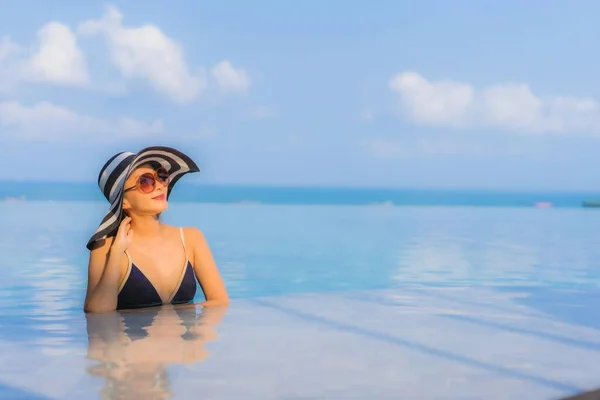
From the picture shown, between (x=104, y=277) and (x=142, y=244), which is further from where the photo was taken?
(x=142, y=244)

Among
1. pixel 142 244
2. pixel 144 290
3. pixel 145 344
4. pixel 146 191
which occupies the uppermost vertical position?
pixel 146 191

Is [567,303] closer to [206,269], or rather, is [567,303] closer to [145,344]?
[206,269]

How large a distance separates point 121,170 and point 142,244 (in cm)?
33

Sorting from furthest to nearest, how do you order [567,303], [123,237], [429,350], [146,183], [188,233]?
[567,303] → [188,233] → [146,183] → [123,237] → [429,350]

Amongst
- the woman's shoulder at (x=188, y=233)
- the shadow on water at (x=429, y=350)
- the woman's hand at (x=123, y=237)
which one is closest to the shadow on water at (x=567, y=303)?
the shadow on water at (x=429, y=350)

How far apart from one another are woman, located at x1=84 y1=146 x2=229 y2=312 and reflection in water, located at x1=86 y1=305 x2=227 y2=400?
107 millimetres

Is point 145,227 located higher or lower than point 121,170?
lower

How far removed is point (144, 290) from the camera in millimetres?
3736

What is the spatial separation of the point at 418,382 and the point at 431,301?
1.89 m

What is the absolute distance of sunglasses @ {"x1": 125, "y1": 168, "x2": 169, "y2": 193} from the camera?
3.66 metres

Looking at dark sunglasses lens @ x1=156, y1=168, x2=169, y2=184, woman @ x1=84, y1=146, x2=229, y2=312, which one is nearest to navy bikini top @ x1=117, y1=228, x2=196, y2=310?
woman @ x1=84, y1=146, x2=229, y2=312

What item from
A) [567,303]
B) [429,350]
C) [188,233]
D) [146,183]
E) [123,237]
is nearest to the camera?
[429,350]

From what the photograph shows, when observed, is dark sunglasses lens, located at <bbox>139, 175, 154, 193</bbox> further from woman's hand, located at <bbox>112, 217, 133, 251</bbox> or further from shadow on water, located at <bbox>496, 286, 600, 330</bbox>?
shadow on water, located at <bbox>496, 286, 600, 330</bbox>

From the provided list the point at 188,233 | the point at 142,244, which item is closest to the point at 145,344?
the point at 142,244
